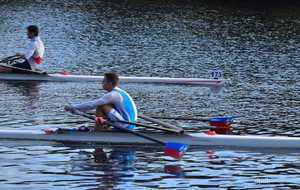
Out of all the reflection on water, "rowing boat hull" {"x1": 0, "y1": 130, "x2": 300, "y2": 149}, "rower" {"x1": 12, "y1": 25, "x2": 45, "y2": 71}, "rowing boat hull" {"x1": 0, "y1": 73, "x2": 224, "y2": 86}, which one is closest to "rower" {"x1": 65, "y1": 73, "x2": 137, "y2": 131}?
→ "rowing boat hull" {"x1": 0, "y1": 130, "x2": 300, "y2": 149}

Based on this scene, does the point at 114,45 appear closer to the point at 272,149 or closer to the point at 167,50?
the point at 167,50

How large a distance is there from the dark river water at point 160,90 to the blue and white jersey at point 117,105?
74 centimetres

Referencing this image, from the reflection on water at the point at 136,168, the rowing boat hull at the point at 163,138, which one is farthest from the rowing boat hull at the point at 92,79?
the reflection on water at the point at 136,168

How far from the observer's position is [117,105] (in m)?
18.3

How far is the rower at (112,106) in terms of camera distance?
18172 millimetres

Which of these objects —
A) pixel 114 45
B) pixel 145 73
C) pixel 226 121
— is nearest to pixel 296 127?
pixel 226 121

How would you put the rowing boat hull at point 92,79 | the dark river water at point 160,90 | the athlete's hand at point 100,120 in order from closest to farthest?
the dark river water at point 160,90
the athlete's hand at point 100,120
the rowing boat hull at point 92,79

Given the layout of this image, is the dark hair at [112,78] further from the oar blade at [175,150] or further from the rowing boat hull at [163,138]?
the oar blade at [175,150]

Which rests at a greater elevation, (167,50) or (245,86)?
(167,50)

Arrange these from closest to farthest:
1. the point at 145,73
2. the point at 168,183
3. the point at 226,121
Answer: the point at 168,183 < the point at 226,121 < the point at 145,73

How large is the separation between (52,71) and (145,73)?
12.0 ft

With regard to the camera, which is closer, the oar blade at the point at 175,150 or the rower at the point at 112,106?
the oar blade at the point at 175,150

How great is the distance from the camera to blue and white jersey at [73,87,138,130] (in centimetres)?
1816

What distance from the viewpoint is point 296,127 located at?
834 inches
